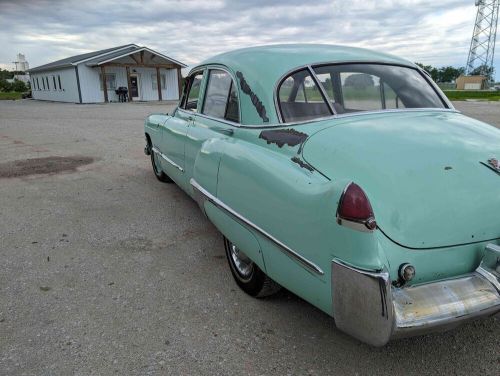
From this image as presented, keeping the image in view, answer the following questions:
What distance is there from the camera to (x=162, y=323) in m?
2.50

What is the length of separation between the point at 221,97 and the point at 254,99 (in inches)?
27.5

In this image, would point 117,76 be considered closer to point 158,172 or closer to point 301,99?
point 158,172

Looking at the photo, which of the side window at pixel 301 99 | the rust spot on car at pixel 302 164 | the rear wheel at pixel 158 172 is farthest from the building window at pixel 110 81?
the rust spot on car at pixel 302 164

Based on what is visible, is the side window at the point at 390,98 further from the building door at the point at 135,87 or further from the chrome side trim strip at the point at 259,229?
the building door at the point at 135,87

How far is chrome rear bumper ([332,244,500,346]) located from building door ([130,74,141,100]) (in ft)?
94.8

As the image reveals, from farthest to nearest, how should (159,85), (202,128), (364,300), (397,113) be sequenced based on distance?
(159,85)
(202,128)
(397,113)
(364,300)

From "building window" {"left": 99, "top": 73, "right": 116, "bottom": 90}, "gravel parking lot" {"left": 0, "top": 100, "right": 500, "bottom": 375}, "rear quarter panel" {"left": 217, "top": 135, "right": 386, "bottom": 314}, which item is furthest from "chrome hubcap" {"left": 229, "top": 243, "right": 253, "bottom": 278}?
"building window" {"left": 99, "top": 73, "right": 116, "bottom": 90}

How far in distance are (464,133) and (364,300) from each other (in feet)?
4.32

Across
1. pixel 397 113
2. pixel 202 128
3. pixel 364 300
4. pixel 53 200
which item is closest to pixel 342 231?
pixel 364 300

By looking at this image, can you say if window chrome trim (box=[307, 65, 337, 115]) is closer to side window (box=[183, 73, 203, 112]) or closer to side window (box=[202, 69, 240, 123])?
side window (box=[202, 69, 240, 123])

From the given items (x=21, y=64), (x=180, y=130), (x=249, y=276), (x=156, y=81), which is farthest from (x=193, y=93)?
(x=21, y=64)

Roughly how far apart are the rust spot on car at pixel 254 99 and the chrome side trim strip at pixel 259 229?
2.15ft

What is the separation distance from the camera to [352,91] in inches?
118

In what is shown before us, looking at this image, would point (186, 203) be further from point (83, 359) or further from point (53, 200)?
point (83, 359)
